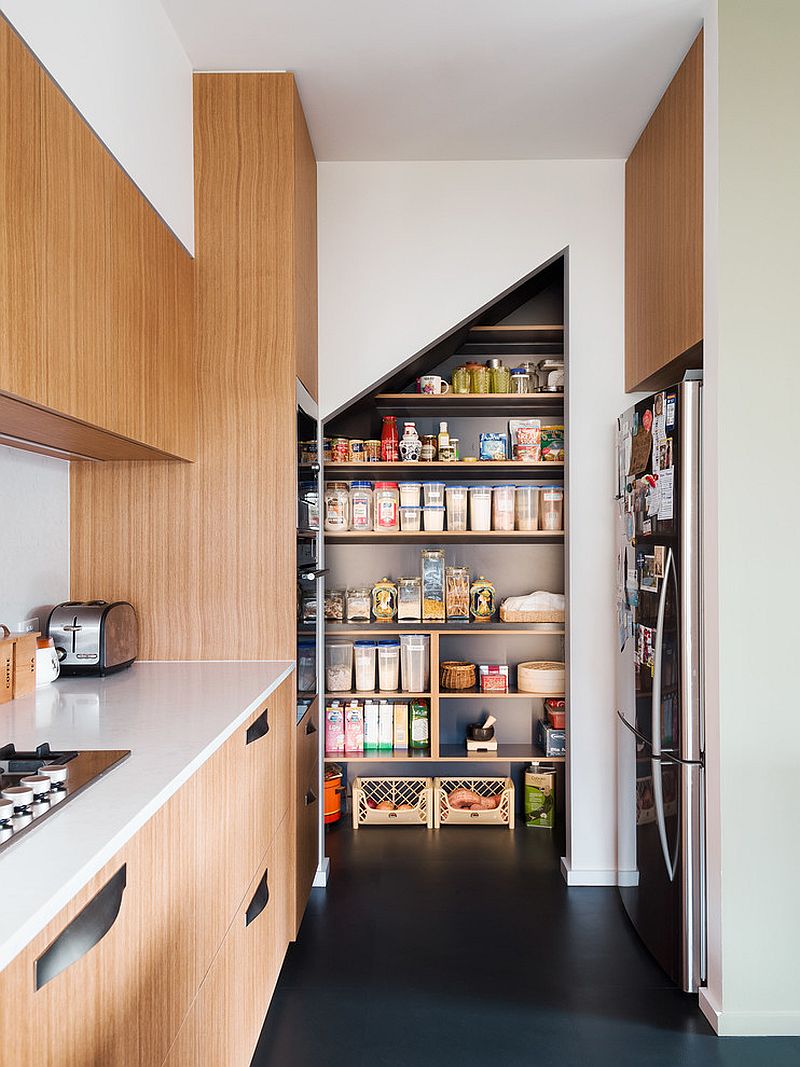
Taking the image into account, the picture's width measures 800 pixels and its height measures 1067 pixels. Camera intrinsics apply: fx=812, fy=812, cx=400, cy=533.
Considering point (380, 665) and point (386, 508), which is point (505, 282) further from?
point (380, 665)

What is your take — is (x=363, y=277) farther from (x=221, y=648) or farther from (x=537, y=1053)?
(x=537, y=1053)

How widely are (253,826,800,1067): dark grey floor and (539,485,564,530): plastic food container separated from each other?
1.39 metres

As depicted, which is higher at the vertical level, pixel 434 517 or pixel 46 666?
pixel 434 517

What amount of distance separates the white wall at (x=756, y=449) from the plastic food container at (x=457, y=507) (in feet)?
4.84

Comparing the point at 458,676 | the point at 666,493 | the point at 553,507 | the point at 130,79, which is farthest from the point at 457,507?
the point at 130,79

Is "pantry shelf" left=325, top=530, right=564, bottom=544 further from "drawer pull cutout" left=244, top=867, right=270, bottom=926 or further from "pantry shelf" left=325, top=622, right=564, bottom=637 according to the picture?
"drawer pull cutout" left=244, top=867, right=270, bottom=926

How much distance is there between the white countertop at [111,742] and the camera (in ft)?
3.03

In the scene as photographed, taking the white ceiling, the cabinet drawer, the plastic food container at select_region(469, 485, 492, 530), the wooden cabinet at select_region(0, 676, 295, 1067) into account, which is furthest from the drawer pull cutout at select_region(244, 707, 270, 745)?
the white ceiling

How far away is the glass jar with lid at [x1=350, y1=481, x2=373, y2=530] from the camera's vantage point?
3.53 meters

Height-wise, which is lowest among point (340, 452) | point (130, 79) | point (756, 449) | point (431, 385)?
point (756, 449)

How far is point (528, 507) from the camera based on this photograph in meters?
3.57

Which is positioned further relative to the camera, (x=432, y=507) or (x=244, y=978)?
(x=432, y=507)

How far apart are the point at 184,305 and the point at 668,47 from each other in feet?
5.54

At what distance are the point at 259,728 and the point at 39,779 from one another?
0.89 metres
